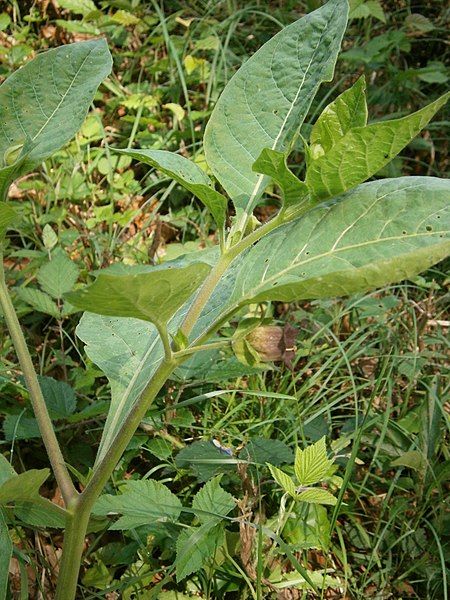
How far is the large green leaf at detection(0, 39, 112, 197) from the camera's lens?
3.80ft

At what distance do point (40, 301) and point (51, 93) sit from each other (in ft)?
3.15

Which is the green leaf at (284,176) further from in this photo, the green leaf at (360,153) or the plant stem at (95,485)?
the plant stem at (95,485)

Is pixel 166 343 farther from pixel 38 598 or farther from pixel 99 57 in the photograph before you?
pixel 38 598

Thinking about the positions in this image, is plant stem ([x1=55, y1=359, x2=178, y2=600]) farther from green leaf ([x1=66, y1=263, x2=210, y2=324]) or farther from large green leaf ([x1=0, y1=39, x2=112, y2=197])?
large green leaf ([x1=0, y1=39, x2=112, y2=197])

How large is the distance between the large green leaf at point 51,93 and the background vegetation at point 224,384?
53 centimetres

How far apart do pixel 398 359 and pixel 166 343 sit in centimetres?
133

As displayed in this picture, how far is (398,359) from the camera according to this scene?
2131 mm

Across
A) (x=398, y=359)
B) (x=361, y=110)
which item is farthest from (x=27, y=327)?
(x=361, y=110)

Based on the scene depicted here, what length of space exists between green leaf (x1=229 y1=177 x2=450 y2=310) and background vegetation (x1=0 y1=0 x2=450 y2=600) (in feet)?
1.41

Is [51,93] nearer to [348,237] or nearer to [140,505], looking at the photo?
[348,237]

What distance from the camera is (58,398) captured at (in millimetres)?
1729

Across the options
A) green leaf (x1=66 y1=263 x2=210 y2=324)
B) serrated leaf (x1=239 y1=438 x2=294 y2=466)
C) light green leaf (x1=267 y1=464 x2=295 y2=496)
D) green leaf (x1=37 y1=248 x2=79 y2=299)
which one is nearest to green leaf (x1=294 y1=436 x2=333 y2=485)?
light green leaf (x1=267 y1=464 x2=295 y2=496)

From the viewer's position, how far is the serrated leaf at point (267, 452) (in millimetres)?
1685

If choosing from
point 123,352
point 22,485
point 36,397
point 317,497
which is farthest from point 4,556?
point 317,497
